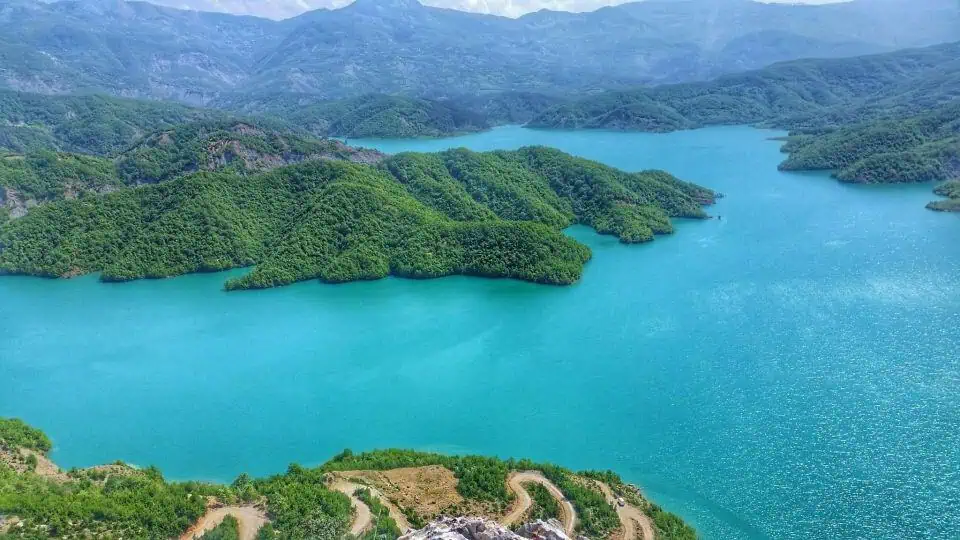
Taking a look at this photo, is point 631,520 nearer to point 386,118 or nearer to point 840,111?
point 840,111

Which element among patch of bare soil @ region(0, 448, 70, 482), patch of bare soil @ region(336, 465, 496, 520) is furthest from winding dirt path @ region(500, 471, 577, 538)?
patch of bare soil @ region(0, 448, 70, 482)

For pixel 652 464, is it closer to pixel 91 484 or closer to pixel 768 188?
pixel 91 484

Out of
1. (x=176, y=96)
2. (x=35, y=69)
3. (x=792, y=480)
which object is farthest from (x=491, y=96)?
(x=792, y=480)

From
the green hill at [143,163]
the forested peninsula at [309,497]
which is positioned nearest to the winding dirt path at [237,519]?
the forested peninsula at [309,497]

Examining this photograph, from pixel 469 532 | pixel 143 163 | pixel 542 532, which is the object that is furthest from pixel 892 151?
pixel 143 163

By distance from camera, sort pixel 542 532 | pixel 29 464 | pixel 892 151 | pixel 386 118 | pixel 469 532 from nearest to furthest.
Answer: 1. pixel 469 532
2. pixel 542 532
3. pixel 29 464
4. pixel 892 151
5. pixel 386 118

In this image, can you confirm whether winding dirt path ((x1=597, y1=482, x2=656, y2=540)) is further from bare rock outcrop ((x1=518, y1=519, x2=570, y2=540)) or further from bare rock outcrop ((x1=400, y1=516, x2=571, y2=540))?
bare rock outcrop ((x1=400, y1=516, x2=571, y2=540))

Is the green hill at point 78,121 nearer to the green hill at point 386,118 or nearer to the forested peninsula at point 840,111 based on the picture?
the green hill at point 386,118
